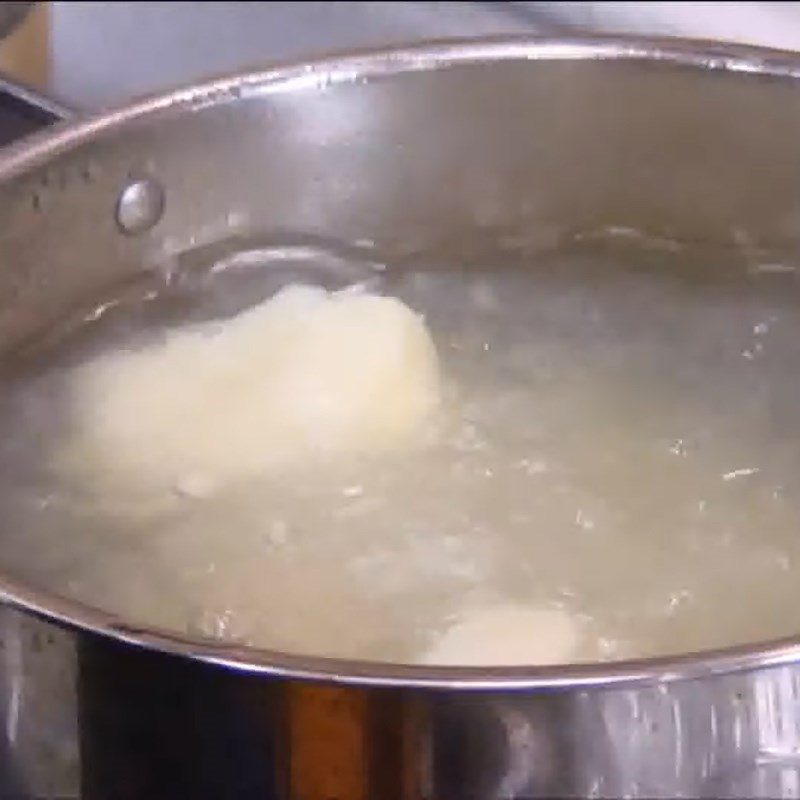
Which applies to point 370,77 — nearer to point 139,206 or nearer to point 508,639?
point 139,206

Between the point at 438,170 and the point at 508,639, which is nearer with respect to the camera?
the point at 508,639

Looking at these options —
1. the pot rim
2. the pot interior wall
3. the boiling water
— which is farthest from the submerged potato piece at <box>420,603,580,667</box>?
the pot interior wall

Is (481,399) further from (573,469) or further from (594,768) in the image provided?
(594,768)

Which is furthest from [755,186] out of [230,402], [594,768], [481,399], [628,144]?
[594,768]

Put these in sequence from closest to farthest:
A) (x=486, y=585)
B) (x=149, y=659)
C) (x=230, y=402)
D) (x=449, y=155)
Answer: (x=149, y=659), (x=486, y=585), (x=230, y=402), (x=449, y=155)

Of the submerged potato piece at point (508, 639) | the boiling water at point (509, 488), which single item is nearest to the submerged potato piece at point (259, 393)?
the boiling water at point (509, 488)

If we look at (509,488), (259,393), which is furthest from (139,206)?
(509,488)

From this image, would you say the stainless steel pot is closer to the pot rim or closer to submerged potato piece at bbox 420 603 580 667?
the pot rim
